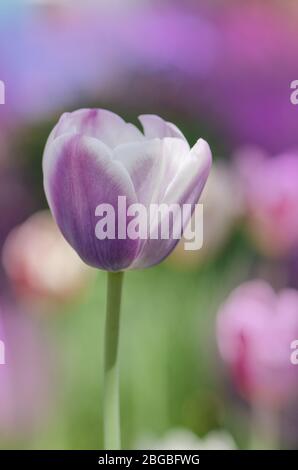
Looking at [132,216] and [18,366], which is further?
Result: [18,366]

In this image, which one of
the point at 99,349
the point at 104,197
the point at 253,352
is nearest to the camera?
the point at 104,197

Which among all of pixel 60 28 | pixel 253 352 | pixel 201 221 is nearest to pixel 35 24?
pixel 60 28

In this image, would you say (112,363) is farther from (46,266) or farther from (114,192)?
(46,266)

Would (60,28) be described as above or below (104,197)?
above

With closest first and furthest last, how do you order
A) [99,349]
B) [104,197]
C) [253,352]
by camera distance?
1. [104,197]
2. [253,352]
3. [99,349]

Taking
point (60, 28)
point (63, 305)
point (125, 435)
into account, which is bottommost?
point (125, 435)

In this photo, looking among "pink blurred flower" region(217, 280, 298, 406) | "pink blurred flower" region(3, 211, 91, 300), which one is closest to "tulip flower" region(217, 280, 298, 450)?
"pink blurred flower" region(217, 280, 298, 406)

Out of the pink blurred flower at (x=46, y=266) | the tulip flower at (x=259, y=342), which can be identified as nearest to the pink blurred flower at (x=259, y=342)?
the tulip flower at (x=259, y=342)

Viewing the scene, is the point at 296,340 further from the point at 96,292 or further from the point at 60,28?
the point at 60,28
